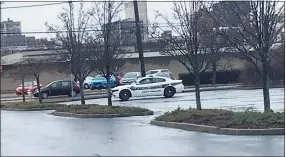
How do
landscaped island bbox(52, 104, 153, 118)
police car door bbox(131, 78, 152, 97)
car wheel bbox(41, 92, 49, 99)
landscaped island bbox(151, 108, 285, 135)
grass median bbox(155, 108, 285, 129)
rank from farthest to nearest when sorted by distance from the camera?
1. car wheel bbox(41, 92, 49, 99)
2. police car door bbox(131, 78, 152, 97)
3. landscaped island bbox(52, 104, 153, 118)
4. grass median bbox(155, 108, 285, 129)
5. landscaped island bbox(151, 108, 285, 135)

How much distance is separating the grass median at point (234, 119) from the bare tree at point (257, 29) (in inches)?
47.2

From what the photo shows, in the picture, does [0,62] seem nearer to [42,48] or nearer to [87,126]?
[87,126]

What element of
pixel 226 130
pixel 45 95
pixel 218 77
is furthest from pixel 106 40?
pixel 218 77

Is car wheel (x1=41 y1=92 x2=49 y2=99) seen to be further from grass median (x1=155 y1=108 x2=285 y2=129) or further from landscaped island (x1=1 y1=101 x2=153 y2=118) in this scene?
grass median (x1=155 y1=108 x2=285 y2=129)

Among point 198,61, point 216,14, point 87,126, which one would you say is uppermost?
point 216,14

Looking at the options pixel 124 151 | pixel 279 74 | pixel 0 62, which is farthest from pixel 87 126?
pixel 279 74

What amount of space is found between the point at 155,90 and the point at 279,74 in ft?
31.3

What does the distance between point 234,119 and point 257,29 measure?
7.38 ft

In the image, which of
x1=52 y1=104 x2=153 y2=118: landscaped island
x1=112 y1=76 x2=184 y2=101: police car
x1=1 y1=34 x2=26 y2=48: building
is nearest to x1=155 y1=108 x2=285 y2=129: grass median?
x1=52 y1=104 x2=153 y2=118: landscaped island

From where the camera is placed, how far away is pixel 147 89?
3312cm

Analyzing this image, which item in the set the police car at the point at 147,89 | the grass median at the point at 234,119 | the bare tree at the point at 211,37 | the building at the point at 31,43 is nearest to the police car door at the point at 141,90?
the police car at the point at 147,89

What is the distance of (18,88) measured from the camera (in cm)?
3353

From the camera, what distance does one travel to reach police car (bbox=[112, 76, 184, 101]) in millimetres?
32844

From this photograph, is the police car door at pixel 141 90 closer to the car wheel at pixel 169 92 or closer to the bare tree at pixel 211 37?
the car wheel at pixel 169 92
